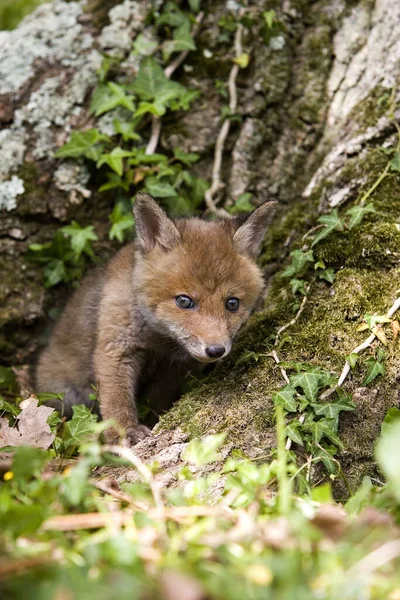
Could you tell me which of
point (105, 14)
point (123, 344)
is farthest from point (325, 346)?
point (105, 14)

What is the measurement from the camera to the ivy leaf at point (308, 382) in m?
3.15

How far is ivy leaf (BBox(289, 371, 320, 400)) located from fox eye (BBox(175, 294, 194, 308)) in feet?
2.54

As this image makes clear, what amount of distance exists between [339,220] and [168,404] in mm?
1799

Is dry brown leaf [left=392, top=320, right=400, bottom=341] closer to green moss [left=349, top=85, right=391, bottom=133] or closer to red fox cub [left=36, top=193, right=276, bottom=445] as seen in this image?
red fox cub [left=36, top=193, right=276, bottom=445]

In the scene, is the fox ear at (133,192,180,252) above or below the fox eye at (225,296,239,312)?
above

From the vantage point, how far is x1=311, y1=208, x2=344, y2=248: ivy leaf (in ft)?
12.4

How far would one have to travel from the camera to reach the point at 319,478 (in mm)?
2939

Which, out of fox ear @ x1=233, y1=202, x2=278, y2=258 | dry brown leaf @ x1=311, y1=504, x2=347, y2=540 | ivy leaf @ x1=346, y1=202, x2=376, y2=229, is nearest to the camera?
dry brown leaf @ x1=311, y1=504, x2=347, y2=540

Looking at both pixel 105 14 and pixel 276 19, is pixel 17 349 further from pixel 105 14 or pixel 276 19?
pixel 276 19

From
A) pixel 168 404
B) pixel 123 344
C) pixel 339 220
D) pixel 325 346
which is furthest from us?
pixel 168 404

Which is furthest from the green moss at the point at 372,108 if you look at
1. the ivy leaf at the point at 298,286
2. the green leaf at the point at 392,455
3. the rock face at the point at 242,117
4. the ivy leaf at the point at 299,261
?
the green leaf at the point at 392,455

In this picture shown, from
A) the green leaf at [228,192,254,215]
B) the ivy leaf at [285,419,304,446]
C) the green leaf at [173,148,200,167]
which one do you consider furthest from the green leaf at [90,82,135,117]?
the ivy leaf at [285,419,304,446]

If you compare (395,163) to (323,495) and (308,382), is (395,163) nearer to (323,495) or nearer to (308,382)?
(308,382)

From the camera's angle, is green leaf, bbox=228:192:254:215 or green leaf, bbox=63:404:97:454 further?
green leaf, bbox=228:192:254:215
